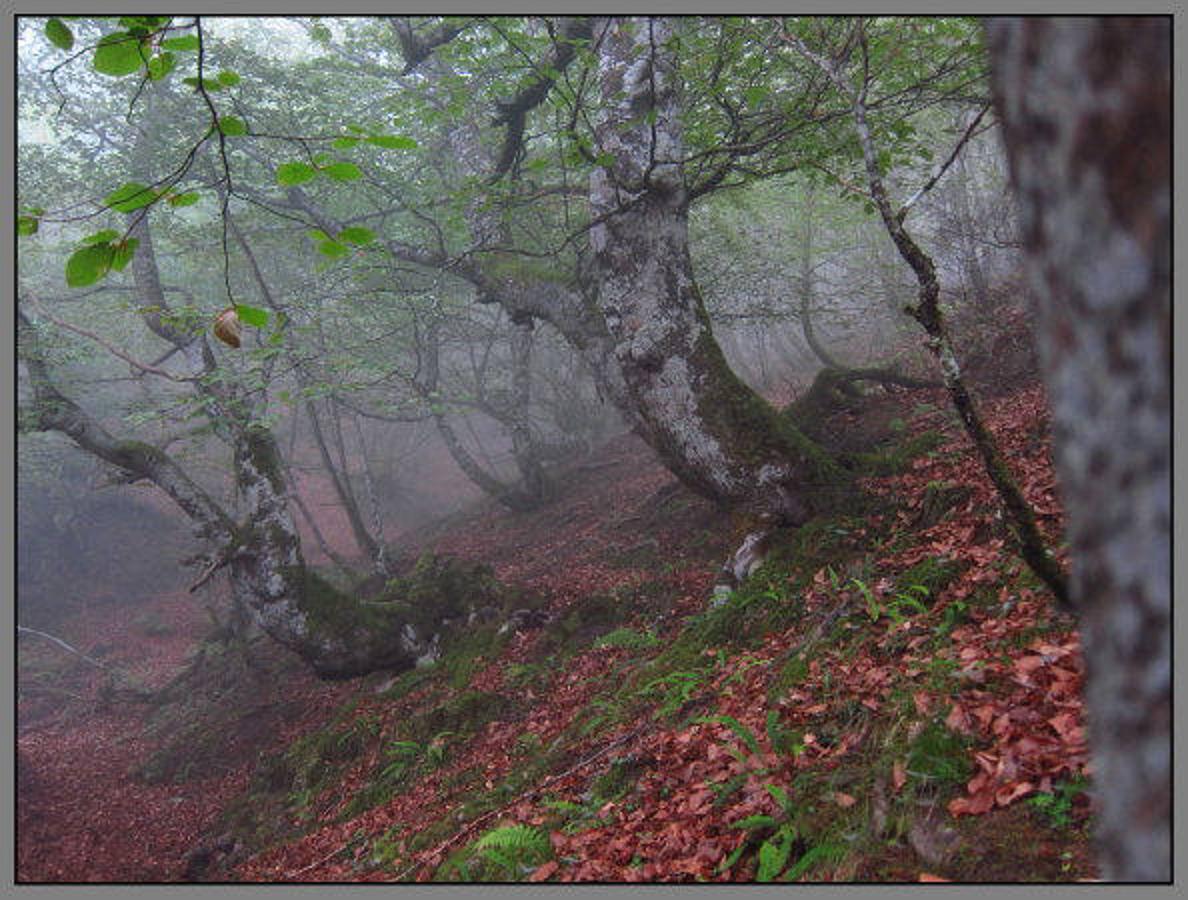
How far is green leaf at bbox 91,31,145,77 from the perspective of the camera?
2193 millimetres

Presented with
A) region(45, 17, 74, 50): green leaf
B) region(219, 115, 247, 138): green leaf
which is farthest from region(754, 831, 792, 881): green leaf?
region(45, 17, 74, 50): green leaf

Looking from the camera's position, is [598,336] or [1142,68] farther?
[598,336]

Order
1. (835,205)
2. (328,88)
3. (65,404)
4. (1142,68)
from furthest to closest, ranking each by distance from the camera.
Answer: (835,205) < (328,88) < (65,404) < (1142,68)

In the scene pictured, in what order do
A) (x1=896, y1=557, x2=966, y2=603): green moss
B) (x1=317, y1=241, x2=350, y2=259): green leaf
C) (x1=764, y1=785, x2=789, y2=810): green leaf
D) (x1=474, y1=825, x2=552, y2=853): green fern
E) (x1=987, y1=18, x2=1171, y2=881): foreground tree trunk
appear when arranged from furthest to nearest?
(x1=896, y1=557, x2=966, y2=603): green moss < (x1=474, y1=825, x2=552, y2=853): green fern < (x1=764, y1=785, x2=789, y2=810): green leaf < (x1=317, y1=241, x2=350, y2=259): green leaf < (x1=987, y1=18, x2=1171, y2=881): foreground tree trunk

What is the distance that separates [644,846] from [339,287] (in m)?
13.2

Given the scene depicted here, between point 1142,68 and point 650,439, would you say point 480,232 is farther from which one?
point 1142,68

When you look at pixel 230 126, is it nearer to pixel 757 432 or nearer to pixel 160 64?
pixel 160 64

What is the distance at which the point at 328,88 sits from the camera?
1445 cm

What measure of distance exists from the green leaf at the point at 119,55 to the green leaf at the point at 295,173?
52 cm

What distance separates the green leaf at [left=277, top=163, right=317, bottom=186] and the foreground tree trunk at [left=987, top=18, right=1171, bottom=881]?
1.85 metres

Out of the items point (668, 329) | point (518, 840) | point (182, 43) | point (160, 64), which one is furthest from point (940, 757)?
point (668, 329)

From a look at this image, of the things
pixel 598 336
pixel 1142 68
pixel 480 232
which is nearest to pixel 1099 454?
pixel 1142 68

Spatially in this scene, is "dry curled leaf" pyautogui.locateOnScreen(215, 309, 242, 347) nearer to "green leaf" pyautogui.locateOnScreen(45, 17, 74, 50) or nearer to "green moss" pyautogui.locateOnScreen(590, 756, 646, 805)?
"green leaf" pyautogui.locateOnScreen(45, 17, 74, 50)

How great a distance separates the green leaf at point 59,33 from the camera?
222 cm
